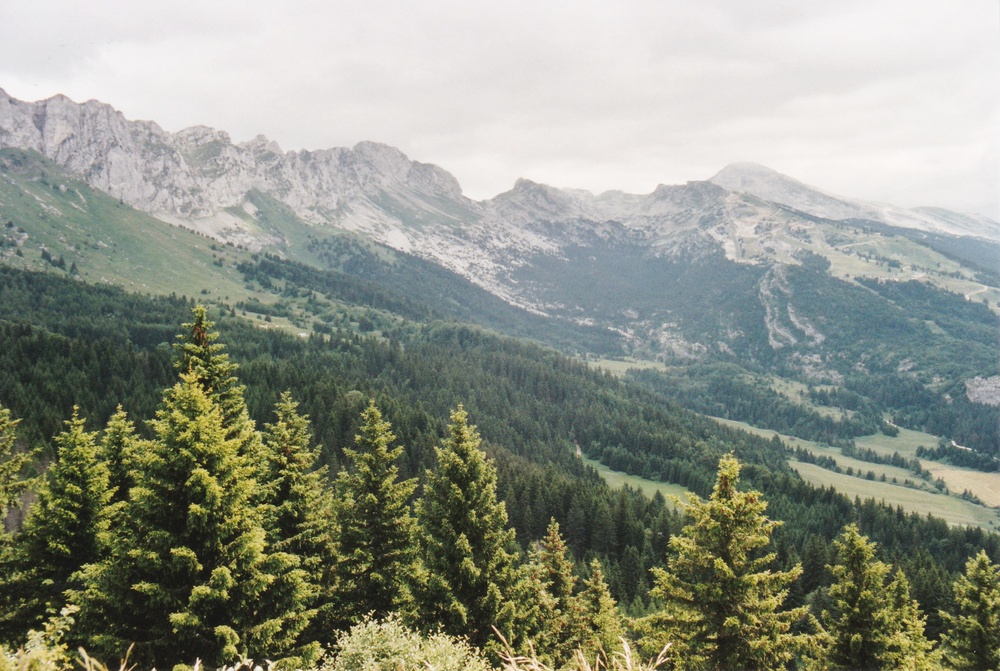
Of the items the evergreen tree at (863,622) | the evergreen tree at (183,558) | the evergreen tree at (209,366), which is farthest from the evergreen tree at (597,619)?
the evergreen tree at (209,366)

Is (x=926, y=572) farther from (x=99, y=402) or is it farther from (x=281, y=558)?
(x=99, y=402)

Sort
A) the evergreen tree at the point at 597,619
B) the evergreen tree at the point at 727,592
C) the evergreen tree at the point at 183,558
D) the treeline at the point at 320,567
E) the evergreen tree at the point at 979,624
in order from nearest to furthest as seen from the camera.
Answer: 1. the evergreen tree at the point at 183,558
2. the treeline at the point at 320,567
3. the evergreen tree at the point at 727,592
4. the evergreen tree at the point at 979,624
5. the evergreen tree at the point at 597,619

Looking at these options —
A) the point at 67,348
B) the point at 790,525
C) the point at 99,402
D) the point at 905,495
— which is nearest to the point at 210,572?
the point at 99,402

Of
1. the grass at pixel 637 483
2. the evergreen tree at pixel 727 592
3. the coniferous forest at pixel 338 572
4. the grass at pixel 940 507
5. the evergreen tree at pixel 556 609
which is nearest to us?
the coniferous forest at pixel 338 572

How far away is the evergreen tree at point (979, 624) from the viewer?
34.5 meters

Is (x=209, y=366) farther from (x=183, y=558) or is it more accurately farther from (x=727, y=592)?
(x=727, y=592)

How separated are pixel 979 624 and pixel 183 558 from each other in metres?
45.7

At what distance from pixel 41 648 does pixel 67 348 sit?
153514 millimetres

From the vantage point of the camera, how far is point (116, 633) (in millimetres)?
19438

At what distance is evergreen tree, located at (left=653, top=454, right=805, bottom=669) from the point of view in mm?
22125

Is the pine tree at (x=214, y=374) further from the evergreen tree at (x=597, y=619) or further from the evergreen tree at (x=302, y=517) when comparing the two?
the evergreen tree at (x=597, y=619)

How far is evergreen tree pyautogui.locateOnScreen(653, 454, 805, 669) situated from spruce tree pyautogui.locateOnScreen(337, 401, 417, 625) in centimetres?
1358

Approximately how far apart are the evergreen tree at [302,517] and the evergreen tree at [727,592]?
17208mm

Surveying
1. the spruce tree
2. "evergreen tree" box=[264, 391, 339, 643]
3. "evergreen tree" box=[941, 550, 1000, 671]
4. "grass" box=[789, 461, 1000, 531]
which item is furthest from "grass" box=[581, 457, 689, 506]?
"evergreen tree" box=[264, 391, 339, 643]
